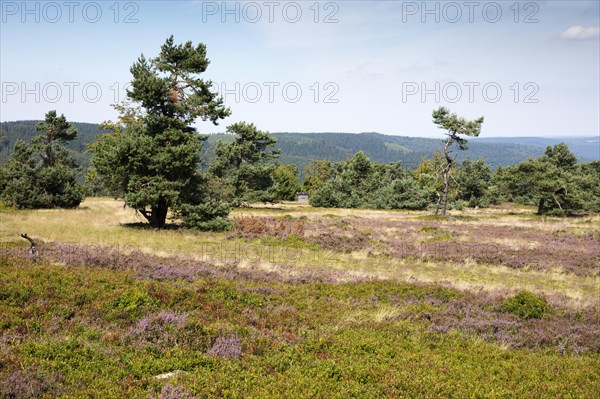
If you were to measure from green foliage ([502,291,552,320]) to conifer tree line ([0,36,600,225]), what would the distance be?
826 inches

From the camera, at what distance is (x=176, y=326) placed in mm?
8641

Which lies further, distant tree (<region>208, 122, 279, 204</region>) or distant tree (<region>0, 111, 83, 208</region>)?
distant tree (<region>208, 122, 279, 204</region>)

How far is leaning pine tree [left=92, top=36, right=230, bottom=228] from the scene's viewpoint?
27.5 metres

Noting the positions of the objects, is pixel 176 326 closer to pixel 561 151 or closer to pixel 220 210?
pixel 220 210

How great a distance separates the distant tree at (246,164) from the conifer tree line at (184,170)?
155 millimetres

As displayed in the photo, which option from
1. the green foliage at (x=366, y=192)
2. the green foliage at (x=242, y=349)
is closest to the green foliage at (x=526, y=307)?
the green foliage at (x=242, y=349)

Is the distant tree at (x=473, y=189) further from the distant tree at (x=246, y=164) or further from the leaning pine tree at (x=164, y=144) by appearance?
the leaning pine tree at (x=164, y=144)

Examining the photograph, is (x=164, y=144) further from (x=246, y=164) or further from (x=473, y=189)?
(x=473, y=189)

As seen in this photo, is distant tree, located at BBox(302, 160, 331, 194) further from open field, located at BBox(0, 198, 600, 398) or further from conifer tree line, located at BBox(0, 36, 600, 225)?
open field, located at BBox(0, 198, 600, 398)

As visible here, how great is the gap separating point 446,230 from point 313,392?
3181 centimetres

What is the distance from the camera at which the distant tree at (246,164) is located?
198ft

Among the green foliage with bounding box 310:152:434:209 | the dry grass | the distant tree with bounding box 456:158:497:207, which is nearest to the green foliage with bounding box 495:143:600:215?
the green foliage with bounding box 310:152:434:209

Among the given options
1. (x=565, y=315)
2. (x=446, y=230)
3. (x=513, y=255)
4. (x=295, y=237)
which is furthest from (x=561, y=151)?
(x=565, y=315)

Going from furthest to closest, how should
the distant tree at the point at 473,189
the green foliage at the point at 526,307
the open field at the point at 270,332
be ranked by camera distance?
the distant tree at the point at 473,189, the green foliage at the point at 526,307, the open field at the point at 270,332
